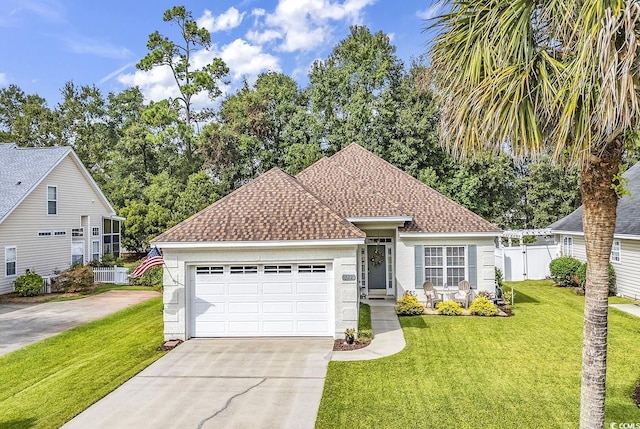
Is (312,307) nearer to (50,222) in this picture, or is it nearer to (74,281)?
(74,281)

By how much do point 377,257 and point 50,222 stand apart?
18.6 m

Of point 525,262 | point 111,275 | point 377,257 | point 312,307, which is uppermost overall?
point 377,257

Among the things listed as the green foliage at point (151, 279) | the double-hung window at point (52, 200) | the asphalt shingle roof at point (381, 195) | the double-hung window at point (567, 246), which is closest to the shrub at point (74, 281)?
the green foliage at point (151, 279)

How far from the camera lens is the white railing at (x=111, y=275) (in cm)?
2405

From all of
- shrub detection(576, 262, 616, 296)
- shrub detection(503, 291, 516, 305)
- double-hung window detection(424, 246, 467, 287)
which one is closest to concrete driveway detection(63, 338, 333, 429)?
double-hung window detection(424, 246, 467, 287)

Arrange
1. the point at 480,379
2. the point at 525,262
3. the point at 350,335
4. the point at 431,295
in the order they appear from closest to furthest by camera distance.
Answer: the point at 480,379, the point at 350,335, the point at 431,295, the point at 525,262

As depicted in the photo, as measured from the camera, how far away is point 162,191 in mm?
32188

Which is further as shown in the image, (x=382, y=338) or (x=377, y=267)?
(x=377, y=267)

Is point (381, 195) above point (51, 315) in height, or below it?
above

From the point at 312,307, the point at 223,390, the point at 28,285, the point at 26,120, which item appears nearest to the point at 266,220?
the point at 312,307

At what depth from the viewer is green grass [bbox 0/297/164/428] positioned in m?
7.84

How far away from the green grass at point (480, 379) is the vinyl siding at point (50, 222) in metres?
19.4

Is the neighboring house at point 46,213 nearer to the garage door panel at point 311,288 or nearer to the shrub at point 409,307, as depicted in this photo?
the garage door panel at point 311,288

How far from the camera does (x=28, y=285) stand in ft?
65.9
